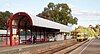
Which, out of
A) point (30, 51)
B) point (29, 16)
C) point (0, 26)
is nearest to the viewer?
point (30, 51)

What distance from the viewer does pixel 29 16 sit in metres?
46.8

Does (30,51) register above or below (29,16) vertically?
below

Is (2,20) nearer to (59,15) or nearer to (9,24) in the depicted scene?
(59,15)

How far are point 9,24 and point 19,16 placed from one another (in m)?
2.21

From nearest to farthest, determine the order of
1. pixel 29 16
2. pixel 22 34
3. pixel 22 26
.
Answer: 1. pixel 29 16
2. pixel 22 26
3. pixel 22 34

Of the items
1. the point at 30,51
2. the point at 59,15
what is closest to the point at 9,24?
the point at 30,51

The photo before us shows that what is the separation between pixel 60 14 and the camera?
143 metres

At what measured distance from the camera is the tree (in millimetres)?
142625

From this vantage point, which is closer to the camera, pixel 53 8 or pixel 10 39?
pixel 10 39

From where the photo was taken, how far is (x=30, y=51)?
118 ft

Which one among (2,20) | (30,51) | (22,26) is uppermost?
(2,20)

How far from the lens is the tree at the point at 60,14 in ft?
468

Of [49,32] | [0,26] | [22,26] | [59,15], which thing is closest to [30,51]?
[22,26]

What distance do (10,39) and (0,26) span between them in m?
83.2
